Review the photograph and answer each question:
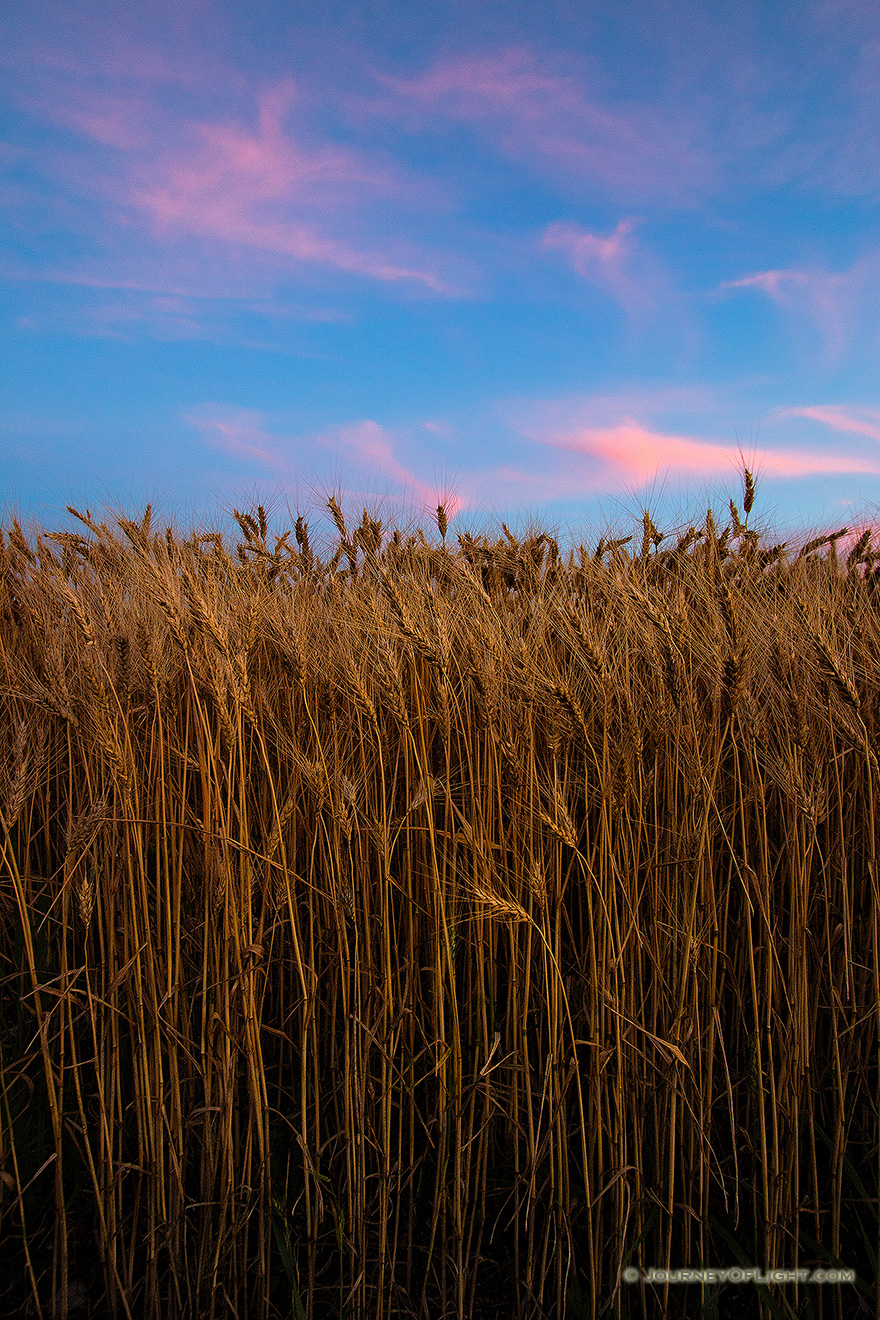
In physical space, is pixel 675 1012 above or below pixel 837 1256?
above

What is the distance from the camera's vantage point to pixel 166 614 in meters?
1.43

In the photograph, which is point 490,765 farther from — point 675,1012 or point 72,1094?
point 72,1094

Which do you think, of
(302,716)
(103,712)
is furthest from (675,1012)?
(103,712)

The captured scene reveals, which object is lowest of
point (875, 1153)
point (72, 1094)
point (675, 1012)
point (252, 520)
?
point (875, 1153)

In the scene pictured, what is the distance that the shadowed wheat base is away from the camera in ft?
4.49

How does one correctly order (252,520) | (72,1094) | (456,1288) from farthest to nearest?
(252,520) < (72,1094) < (456,1288)

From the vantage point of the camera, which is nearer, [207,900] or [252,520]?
[207,900]

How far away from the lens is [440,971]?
4.45ft

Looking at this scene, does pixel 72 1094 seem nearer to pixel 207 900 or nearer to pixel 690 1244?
pixel 207 900

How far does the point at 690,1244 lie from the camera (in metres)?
1.41

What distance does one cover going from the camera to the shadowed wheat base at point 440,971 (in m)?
1.37

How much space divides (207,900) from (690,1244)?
4.10ft

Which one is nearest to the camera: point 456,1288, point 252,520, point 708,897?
point 456,1288

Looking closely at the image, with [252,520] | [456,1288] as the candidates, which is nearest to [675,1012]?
[456,1288]
